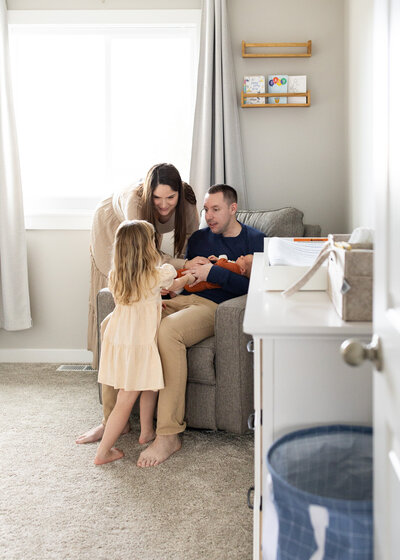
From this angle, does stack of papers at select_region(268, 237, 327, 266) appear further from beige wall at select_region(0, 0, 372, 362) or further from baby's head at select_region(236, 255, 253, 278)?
beige wall at select_region(0, 0, 372, 362)

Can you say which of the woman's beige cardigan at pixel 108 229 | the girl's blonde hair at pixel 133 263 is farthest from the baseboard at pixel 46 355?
the girl's blonde hair at pixel 133 263

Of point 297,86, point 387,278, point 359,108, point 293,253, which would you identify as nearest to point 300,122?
point 297,86

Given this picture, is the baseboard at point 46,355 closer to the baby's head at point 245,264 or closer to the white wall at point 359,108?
the baby's head at point 245,264

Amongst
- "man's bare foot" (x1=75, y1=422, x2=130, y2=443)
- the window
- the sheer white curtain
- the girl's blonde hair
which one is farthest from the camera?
the window

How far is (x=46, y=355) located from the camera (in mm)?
3949

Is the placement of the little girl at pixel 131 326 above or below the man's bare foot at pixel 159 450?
above

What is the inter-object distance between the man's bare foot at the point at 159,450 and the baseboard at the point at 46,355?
1.55 metres

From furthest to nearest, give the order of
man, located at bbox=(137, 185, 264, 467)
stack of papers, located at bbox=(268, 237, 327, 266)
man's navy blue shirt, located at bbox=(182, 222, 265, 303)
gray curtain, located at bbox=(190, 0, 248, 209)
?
gray curtain, located at bbox=(190, 0, 248, 209) → man's navy blue shirt, located at bbox=(182, 222, 265, 303) → man, located at bbox=(137, 185, 264, 467) → stack of papers, located at bbox=(268, 237, 327, 266)

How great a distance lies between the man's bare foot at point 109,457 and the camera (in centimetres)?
239

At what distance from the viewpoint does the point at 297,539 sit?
1.14m

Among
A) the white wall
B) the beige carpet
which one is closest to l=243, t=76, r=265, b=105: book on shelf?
the white wall

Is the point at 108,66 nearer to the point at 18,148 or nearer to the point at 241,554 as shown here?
the point at 18,148

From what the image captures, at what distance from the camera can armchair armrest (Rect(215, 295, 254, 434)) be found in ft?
8.24

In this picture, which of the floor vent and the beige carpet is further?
the floor vent
